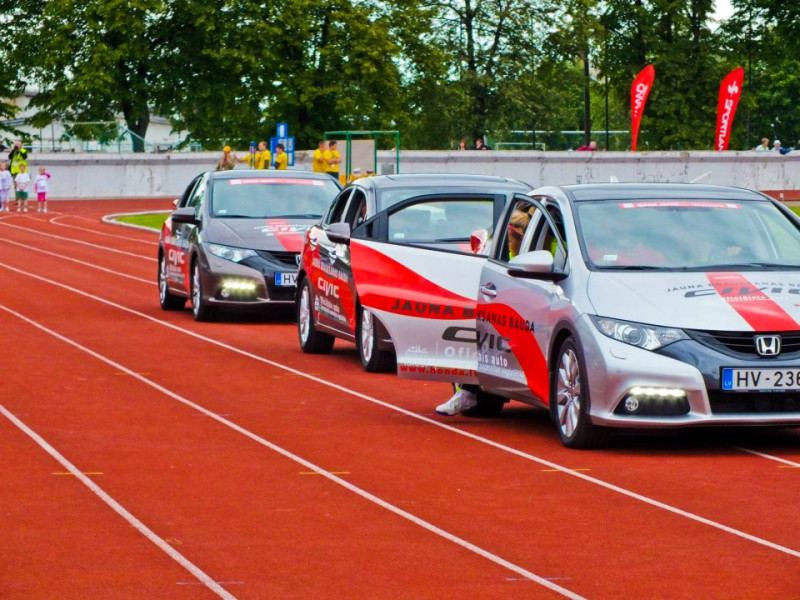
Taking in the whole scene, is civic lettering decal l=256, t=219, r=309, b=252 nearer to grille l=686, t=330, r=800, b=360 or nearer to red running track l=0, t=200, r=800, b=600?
red running track l=0, t=200, r=800, b=600

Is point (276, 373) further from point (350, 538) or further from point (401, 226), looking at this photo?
point (350, 538)

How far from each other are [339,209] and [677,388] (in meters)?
7.59

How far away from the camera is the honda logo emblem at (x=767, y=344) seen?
31.6ft

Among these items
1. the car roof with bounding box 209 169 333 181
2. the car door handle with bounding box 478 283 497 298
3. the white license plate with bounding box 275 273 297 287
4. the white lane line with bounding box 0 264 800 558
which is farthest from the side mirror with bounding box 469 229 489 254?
the car roof with bounding box 209 169 333 181

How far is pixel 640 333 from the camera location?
31.9 ft

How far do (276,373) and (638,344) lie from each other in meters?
5.58

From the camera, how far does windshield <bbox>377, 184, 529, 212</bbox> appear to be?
15.3 m

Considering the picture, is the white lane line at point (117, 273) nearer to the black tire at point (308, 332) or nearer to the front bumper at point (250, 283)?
the black tire at point (308, 332)

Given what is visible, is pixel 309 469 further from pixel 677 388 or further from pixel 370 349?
pixel 370 349

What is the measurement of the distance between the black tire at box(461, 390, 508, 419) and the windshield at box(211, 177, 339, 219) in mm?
8531

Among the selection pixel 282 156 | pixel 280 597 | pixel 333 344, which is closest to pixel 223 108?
pixel 282 156

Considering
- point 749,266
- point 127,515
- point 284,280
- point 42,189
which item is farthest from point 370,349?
point 42,189

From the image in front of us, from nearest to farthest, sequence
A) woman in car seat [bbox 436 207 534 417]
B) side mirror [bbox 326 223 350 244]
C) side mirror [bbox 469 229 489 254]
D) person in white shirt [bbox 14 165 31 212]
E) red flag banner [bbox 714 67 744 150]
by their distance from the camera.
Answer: woman in car seat [bbox 436 207 534 417], side mirror [bbox 469 229 489 254], side mirror [bbox 326 223 350 244], red flag banner [bbox 714 67 744 150], person in white shirt [bbox 14 165 31 212]

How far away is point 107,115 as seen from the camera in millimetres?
73812
